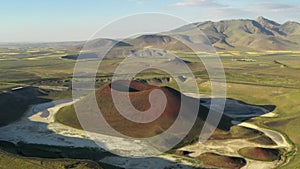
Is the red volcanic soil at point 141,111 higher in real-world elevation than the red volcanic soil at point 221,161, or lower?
higher

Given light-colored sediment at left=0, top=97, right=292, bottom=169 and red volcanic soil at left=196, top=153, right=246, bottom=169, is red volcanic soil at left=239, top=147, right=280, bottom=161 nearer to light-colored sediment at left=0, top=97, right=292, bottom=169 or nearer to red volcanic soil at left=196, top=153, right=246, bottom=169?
light-colored sediment at left=0, top=97, right=292, bottom=169

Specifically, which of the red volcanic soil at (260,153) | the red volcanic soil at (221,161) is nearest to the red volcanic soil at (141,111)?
the red volcanic soil at (221,161)

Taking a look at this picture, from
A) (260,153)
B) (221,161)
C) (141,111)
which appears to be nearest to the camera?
(221,161)

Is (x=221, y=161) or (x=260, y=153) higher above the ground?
(x=260, y=153)

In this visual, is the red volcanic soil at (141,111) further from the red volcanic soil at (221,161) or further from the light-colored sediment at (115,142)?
the red volcanic soil at (221,161)

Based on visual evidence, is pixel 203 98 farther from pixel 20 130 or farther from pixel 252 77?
pixel 20 130

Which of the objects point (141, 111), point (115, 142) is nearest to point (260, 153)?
point (115, 142)

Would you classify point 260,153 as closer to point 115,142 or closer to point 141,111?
point 115,142
